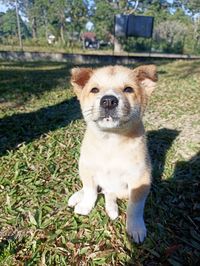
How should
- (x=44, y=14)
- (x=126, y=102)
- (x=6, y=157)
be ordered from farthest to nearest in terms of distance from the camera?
1. (x=44, y=14)
2. (x=6, y=157)
3. (x=126, y=102)

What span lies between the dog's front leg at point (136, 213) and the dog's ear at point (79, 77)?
3.94ft

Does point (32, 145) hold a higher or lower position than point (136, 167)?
lower

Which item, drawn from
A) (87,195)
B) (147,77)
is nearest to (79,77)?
(147,77)

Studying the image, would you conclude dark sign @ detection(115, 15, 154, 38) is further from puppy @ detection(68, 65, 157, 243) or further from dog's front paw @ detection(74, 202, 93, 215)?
dog's front paw @ detection(74, 202, 93, 215)

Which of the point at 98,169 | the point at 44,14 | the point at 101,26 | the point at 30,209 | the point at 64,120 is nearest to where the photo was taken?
the point at 98,169

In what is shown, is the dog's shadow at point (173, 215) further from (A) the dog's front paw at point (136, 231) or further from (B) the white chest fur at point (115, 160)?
(B) the white chest fur at point (115, 160)

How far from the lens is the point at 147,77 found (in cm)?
308

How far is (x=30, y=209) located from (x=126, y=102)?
1620 millimetres

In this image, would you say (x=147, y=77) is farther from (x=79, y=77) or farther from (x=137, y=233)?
(x=137, y=233)

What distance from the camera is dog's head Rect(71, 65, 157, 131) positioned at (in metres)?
2.71

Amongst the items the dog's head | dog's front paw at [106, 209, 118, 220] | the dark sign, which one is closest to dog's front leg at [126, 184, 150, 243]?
dog's front paw at [106, 209, 118, 220]

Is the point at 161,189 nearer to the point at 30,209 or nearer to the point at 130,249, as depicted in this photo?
the point at 130,249

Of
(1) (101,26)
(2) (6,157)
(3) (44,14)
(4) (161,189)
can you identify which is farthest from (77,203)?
→ (1) (101,26)

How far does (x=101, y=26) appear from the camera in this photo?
150 ft
